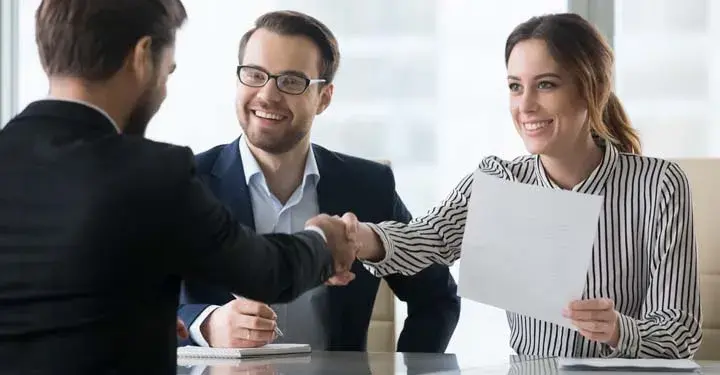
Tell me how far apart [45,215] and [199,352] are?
852 mm

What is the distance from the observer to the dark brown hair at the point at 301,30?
2.62 m

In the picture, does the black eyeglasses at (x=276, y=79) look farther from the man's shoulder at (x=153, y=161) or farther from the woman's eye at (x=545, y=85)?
the man's shoulder at (x=153, y=161)

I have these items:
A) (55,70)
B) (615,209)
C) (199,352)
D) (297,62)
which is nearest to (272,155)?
(297,62)

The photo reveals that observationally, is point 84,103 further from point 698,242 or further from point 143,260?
point 698,242

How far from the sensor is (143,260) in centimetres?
136

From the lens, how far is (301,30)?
2635 millimetres

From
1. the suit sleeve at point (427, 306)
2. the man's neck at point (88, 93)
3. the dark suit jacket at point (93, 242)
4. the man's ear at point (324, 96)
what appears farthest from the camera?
the man's ear at point (324, 96)

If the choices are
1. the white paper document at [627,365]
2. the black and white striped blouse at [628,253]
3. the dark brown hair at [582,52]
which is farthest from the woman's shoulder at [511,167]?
the white paper document at [627,365]

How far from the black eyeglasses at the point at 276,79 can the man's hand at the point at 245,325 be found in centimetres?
58

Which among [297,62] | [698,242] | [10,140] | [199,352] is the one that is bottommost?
[199,352]

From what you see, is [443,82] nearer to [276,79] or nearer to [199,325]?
[276,79]

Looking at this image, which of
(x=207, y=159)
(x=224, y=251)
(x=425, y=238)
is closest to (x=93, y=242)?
(x=224, y=251)

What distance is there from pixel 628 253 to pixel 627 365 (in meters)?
0.45

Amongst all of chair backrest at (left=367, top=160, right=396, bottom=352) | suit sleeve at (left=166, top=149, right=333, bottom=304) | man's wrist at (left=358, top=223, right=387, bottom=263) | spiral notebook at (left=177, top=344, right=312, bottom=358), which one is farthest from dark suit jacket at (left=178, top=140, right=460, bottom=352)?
suit sleeve at (left=166, top=149, right=333, bottom=304)
